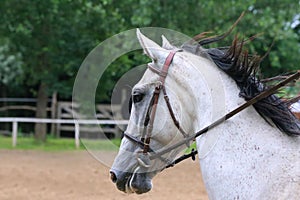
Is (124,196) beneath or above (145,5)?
beneath

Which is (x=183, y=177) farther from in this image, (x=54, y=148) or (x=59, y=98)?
(x=59, y=98)

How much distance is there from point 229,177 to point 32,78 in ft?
55.3

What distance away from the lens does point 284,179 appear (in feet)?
9.75

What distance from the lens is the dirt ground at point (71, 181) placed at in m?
9.01

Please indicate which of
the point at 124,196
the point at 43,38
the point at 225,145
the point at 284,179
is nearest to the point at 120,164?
the point at 225,145

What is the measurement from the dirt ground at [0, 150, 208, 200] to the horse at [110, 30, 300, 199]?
5.40 m

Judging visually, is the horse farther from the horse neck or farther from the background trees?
the background trees

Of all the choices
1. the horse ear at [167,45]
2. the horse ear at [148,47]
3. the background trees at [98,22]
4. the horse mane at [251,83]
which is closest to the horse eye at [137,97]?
the horse ear at [148,47]

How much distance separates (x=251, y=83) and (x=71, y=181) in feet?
25.1

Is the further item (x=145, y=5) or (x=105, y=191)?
(x=145, y=5)

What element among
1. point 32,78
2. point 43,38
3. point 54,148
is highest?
point 43,38

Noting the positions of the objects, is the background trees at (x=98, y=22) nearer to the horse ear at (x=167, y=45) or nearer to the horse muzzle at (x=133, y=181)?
the horse ear at (x=167, y=45)

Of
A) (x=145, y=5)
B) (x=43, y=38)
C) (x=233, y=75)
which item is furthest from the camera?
(x=43, y=38)

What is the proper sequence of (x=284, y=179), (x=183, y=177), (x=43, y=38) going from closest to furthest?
(x=284, y=179)
(x=183, y=177)
(x=43, y=38)
